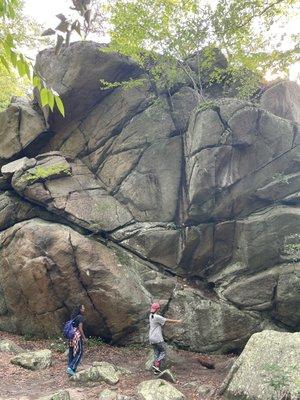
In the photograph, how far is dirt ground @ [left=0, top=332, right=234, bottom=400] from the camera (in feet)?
29.7

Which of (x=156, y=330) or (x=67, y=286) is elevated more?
(x=67, y=286)

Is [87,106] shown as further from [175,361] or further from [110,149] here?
[175,361]

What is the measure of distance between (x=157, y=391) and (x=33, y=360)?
4251 millimetres

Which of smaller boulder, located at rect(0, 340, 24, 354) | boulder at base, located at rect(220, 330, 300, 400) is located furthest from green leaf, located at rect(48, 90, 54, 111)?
smaller boulder, located at rect(0, 340, 24, 354)

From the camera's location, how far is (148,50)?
16453mm

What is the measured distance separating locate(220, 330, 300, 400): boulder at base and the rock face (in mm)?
4336

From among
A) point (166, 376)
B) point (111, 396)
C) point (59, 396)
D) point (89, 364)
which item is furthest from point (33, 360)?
point (166, 376)

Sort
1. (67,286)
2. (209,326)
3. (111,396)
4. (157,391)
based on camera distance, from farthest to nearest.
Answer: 1. (209,326)
2. (67,286)
3. (157,391)
4. (111,396)

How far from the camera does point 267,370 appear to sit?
8469 mm

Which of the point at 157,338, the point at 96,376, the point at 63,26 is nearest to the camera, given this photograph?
the point at 63,26

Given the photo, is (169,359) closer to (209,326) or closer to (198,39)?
(209,326)

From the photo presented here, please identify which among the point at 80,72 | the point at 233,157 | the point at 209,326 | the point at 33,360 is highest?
the point at 80,72

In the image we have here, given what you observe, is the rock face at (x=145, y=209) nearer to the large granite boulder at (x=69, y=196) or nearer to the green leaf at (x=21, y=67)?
the large granite boulder at (x=69, y=196)

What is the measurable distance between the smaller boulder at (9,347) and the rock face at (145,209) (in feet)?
5.16
